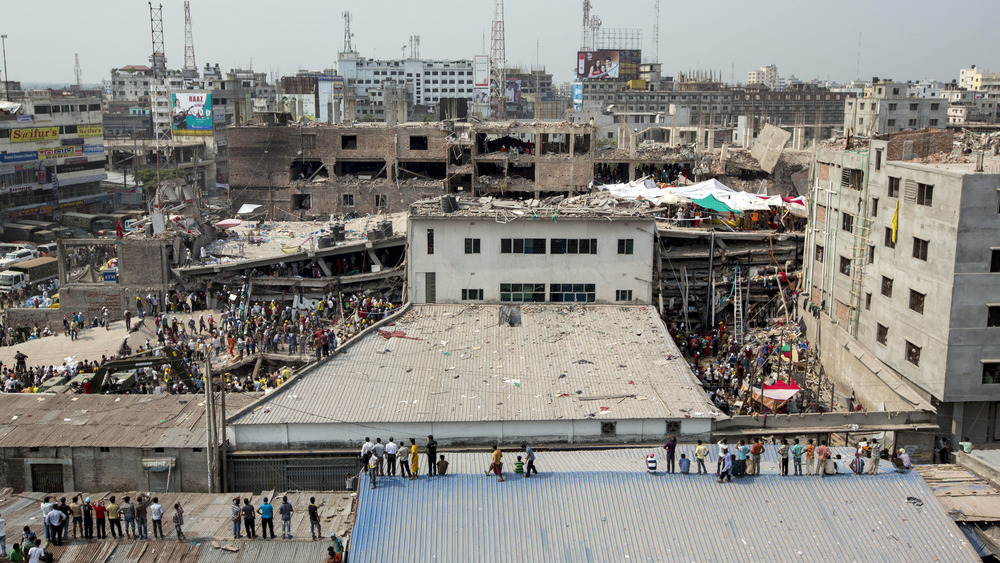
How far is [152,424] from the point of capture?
2592 cm

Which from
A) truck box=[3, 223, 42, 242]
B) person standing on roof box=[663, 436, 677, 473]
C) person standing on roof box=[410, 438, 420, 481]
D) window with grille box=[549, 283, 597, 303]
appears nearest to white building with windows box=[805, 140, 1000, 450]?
window with grille box=[549, 283, 597, 303]

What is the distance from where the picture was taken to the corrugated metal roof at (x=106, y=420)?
24.9m

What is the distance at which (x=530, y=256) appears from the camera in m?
34.0

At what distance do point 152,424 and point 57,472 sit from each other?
8.92 ft

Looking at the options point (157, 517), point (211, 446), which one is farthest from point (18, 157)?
point (157, 517)

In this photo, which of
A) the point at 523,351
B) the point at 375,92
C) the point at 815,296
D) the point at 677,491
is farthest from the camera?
the point at 375,92

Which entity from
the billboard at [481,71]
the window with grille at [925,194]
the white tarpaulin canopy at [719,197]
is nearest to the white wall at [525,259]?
the white tarpaulin canopy at [719,197]

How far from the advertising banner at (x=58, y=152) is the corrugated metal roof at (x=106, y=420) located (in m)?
51.9

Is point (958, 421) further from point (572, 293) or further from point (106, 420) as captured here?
point (106, 420)

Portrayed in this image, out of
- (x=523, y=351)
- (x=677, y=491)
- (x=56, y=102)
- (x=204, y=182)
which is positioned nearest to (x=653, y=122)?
(x=204, y=182)

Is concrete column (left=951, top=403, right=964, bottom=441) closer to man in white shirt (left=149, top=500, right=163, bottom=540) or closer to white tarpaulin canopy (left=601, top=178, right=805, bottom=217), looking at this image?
white tarpaulin canopy (left=601, top=178, right=805, bottom=217)

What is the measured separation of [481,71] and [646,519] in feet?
473

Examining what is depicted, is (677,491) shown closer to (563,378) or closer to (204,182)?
(563,378)

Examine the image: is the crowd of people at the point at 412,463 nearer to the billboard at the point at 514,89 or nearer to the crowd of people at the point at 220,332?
the crowd of people at the point at 220,332
